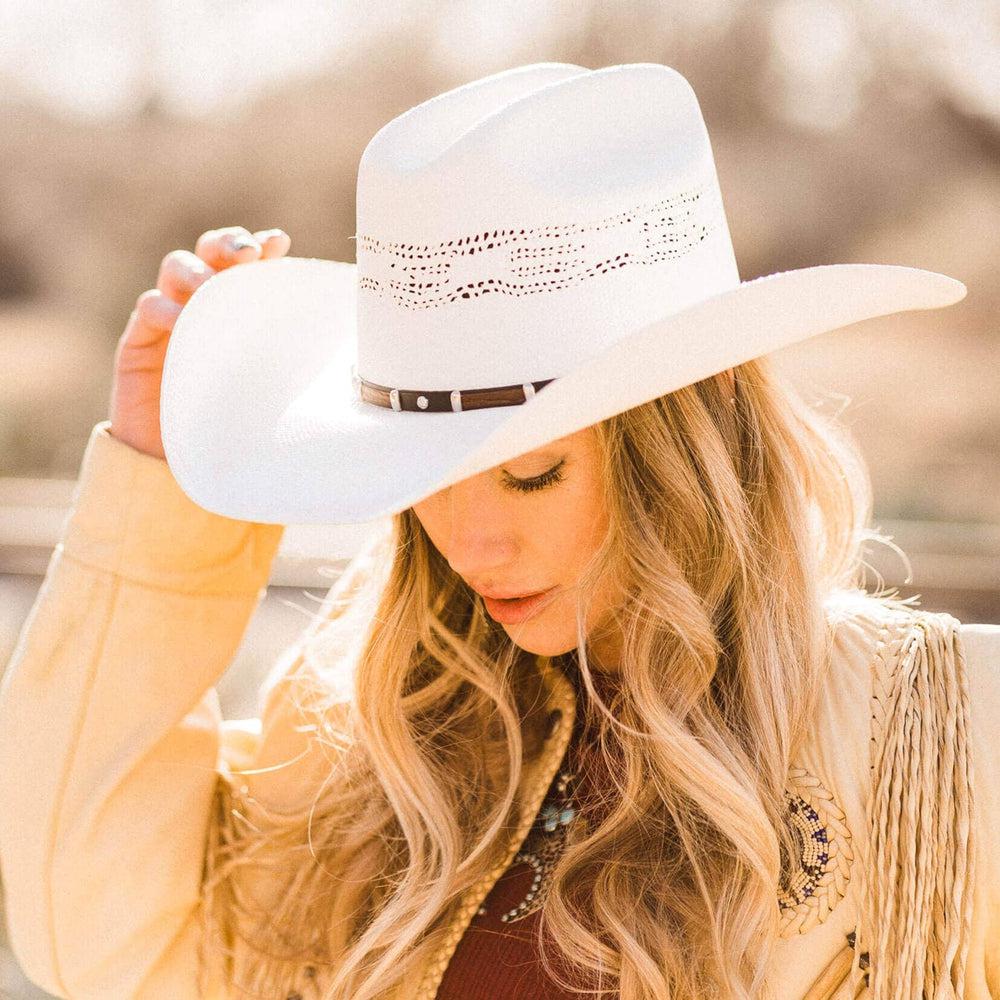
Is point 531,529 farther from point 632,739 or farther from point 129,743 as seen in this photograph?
point 129,743

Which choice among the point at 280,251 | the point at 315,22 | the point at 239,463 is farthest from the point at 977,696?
the point at 315,22

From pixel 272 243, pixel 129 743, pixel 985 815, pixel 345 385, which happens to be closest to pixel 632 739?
pixel 985 815

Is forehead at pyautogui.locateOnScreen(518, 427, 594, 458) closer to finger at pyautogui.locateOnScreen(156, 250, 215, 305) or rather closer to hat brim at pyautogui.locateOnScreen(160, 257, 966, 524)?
hat brim at pyautogui.locateOnScreen(160, 257, 966, 524)

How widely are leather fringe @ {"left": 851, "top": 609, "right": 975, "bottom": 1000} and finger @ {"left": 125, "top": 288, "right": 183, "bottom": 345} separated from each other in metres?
0.91

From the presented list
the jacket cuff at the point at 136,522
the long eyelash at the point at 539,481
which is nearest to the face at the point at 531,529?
the long eyelash at the point at 539,481

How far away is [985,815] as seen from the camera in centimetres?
118

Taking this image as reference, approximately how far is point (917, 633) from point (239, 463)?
71 cm

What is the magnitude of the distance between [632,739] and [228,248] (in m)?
0.73

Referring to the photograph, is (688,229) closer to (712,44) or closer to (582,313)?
(582,313)

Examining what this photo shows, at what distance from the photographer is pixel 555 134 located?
1.11 metres

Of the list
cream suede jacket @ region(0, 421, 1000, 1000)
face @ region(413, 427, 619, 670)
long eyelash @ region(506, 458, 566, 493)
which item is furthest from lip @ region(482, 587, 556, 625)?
cream suede jacket @ region(0, 421, 1000, 1000)

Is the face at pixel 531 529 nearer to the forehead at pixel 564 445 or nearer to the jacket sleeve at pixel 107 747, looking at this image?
the forehead at pixel 564 445

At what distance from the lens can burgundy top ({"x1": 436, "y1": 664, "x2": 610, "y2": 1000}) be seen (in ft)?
4.42

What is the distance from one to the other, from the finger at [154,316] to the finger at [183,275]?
11 millimetres
